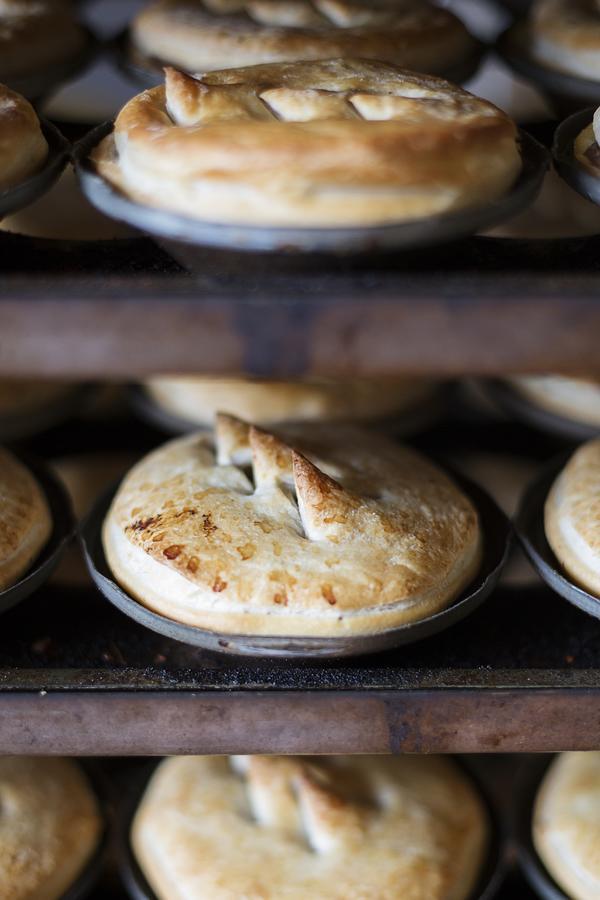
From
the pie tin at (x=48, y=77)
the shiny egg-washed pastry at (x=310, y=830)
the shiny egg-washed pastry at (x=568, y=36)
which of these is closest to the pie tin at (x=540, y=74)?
the shiny egg-washed pastry at (x=568, y=36)

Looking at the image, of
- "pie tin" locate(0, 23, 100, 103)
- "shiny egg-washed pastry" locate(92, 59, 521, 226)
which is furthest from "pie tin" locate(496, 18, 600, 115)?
"pie tin" locate(0, 23, 100, 103)

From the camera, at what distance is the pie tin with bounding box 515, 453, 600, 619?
1073mm

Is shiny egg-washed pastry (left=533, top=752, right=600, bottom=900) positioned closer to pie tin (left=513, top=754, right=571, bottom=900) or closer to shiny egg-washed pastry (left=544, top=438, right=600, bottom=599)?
pie tin (left=513, top=754, right=571, bottom=900)

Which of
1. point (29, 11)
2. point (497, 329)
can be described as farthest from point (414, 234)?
point (29, 11)

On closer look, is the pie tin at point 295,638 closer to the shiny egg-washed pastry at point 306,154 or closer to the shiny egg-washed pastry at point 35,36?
the shiny egg-washed pastry at point 306,154

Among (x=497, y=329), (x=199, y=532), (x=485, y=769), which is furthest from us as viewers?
(x=485, y=769)

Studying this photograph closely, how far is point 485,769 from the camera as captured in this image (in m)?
1.61

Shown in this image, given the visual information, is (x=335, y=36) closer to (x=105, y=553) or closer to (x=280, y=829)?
(x=105, y=553)

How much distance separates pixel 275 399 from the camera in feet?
4.88

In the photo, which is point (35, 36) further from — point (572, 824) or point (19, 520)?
point (572, 824)

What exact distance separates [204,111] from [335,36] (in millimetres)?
366

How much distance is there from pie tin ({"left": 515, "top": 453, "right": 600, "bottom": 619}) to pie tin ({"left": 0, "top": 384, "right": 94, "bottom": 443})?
2.24ft

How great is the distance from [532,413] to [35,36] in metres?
0.86

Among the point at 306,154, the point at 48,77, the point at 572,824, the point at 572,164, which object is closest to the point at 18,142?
the point at 306,154
